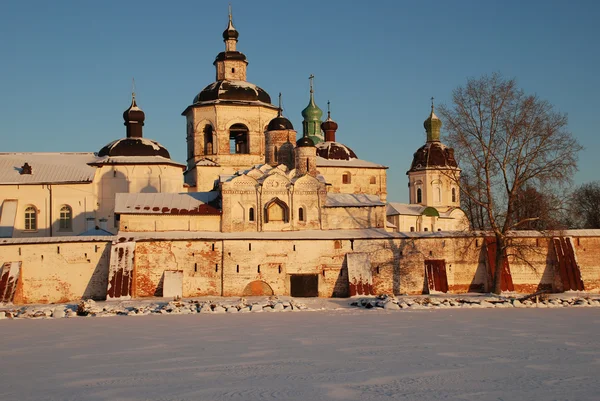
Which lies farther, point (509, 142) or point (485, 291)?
point (485, 291)

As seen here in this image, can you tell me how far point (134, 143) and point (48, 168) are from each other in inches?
144

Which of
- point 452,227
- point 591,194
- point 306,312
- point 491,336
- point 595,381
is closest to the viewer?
point 595,381

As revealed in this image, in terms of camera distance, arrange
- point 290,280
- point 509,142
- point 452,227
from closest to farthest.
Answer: point 509,142 < point 290,280 < point 452,227

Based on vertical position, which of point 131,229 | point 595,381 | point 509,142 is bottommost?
point 595,381

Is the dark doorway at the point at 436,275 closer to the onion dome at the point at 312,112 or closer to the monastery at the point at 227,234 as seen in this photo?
the monastery at the point at 227,234

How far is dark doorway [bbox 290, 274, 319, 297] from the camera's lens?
25422 millimetres

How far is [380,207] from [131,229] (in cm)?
839

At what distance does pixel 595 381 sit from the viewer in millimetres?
8875

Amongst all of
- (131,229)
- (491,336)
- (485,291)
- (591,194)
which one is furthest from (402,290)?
(591,194)

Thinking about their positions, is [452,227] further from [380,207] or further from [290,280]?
[290,280]

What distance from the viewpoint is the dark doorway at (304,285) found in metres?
25.4

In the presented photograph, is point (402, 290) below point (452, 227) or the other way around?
below

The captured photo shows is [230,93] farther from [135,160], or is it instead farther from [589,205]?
[589,205]

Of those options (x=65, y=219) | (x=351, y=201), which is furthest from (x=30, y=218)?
(x=351, y=201)
